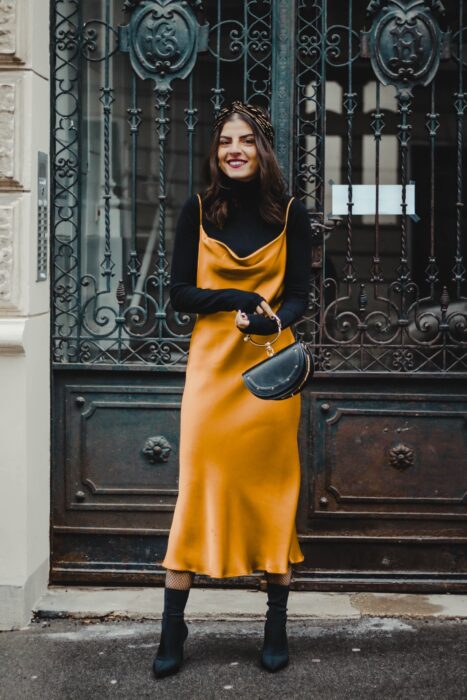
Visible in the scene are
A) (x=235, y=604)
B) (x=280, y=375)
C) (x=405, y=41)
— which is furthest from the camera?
(x=405, y=41)

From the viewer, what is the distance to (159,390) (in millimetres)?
5125

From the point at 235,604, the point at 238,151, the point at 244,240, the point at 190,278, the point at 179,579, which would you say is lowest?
the point at 235,604

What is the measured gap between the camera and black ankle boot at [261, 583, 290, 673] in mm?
4125

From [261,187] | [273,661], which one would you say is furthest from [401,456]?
[261,187]

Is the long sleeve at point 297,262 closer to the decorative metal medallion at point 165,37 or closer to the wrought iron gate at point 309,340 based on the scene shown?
the wrought iron gate at point 309,340

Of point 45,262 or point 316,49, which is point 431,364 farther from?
point 45,262

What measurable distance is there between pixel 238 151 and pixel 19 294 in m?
1.34

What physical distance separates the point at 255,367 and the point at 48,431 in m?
1.62

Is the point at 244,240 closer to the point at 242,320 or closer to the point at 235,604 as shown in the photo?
the point at 242,320

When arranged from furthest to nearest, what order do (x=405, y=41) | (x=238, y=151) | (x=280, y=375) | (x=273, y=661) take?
(x=405, y=41) < (x=273, y=661) < (x=238, y=151) < (x=280, y=375)

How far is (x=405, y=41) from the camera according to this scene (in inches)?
199

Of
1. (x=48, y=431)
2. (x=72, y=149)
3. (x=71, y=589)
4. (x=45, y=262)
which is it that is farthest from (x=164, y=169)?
(x=71, y=589)

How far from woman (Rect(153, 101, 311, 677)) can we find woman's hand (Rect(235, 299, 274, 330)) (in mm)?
94

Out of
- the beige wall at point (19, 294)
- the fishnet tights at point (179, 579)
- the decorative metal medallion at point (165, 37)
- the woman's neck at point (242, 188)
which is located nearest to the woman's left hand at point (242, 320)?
the woman's neck at point (242, 188)
